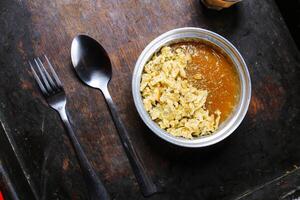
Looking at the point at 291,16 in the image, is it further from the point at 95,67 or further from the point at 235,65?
the point at 95,67

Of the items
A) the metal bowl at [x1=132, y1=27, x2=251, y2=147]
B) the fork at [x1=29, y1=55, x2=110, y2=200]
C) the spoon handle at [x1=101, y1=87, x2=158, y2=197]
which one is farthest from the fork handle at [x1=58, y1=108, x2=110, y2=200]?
the metal bowl at [x1=132, y1=27, x2=251, y2=147]

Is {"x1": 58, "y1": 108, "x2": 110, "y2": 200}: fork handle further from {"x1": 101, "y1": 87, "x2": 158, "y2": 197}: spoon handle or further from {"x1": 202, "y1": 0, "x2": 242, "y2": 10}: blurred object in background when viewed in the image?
{"x1": 202, "y1": 0, "x2": 242, "y2": 10}: blurred object in background

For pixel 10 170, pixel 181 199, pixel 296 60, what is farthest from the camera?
pixel 296 60

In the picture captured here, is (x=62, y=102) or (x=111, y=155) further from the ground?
(x=62, y=102)

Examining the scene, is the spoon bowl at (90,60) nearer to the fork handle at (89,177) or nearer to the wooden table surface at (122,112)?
the wooden table surface at (122,112)

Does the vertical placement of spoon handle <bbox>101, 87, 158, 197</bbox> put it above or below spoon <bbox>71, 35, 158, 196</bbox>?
below

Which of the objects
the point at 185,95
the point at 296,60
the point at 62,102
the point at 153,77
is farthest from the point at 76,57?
the point at 296,60

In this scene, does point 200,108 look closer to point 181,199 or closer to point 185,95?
point 185,95

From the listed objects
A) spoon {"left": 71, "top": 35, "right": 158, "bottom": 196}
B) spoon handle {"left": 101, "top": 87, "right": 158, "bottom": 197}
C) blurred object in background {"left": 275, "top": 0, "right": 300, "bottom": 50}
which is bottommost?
spoon handle {"left": 101, "top": 87, "right": 158, "bottom": 197}
